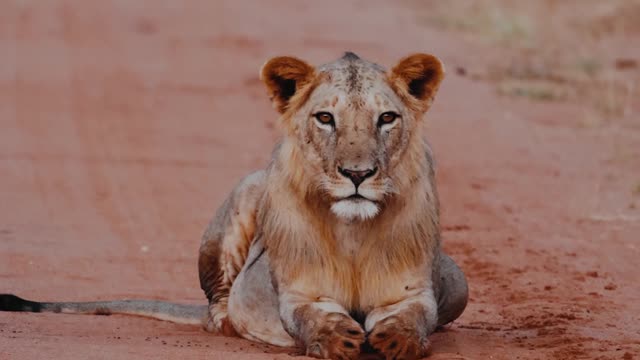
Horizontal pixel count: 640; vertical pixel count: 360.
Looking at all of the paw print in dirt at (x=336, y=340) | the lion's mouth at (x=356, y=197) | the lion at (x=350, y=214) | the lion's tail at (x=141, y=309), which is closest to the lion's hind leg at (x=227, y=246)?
the lion's tail at (x=141, y=309)

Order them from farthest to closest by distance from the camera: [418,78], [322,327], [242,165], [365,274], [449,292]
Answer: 1. [242,165]
2. [449,292]
3. [418,78]
4. [365,274]
5. [322,327]

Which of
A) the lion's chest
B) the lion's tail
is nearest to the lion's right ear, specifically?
the lion's chest

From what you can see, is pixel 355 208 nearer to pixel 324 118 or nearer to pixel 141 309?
pixel 324 118

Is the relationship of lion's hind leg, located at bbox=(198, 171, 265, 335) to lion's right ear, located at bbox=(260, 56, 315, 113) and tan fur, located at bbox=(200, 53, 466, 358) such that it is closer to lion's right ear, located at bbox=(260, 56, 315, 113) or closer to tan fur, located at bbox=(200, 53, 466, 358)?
tan fur, located at bbox=(200, 53, 466, 358)

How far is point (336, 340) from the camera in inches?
241

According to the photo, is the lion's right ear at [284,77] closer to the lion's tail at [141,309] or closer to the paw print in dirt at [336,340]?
the paw print in dirt at [336,340]

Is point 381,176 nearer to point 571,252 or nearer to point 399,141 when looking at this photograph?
point 399,141

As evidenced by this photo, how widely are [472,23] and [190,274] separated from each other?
1375cm

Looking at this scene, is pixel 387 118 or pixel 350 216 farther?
pixel 387 118

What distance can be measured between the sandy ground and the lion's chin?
0.61 meters

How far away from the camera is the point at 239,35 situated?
22.1 m

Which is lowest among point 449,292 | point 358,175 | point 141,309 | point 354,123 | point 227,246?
point 141,309

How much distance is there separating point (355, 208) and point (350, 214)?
0.12ft

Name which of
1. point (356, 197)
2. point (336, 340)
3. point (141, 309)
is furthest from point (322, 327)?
point (141, 309)
